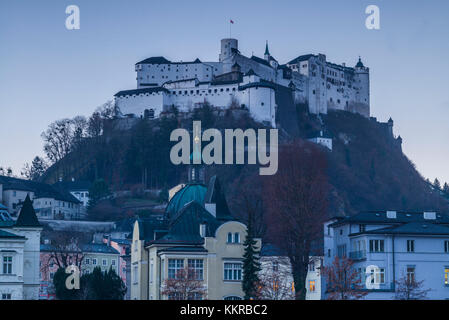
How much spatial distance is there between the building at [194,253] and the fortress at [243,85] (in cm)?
8455

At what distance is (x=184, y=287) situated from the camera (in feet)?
136

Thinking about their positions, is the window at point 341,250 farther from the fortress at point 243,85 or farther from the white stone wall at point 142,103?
the white stone wall at point 142,103

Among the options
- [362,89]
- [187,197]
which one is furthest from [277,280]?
[362,89]

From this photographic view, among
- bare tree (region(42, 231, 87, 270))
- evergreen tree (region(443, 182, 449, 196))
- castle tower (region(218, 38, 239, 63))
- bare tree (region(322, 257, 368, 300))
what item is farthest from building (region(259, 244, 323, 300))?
A: castle tower (region(218, 38, 239, 63))

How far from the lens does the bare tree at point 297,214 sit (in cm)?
4922

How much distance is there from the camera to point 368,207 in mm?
119688

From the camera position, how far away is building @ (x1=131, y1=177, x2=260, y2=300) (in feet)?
150

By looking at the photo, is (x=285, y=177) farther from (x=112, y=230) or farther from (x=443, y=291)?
(x=112, y=230)

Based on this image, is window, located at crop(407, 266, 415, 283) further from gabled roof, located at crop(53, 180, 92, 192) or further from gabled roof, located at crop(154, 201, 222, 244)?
gabled roof, located at crop(53, 180, 92, 192)

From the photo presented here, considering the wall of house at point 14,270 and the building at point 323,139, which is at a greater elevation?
the building at point 323,139

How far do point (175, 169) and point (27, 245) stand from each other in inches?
3037

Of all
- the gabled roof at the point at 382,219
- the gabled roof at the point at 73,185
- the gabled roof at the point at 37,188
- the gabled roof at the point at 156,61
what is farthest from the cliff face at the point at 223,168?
the gabled roof at the point at 382,219

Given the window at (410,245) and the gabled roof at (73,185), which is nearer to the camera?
the window at (410,245)
